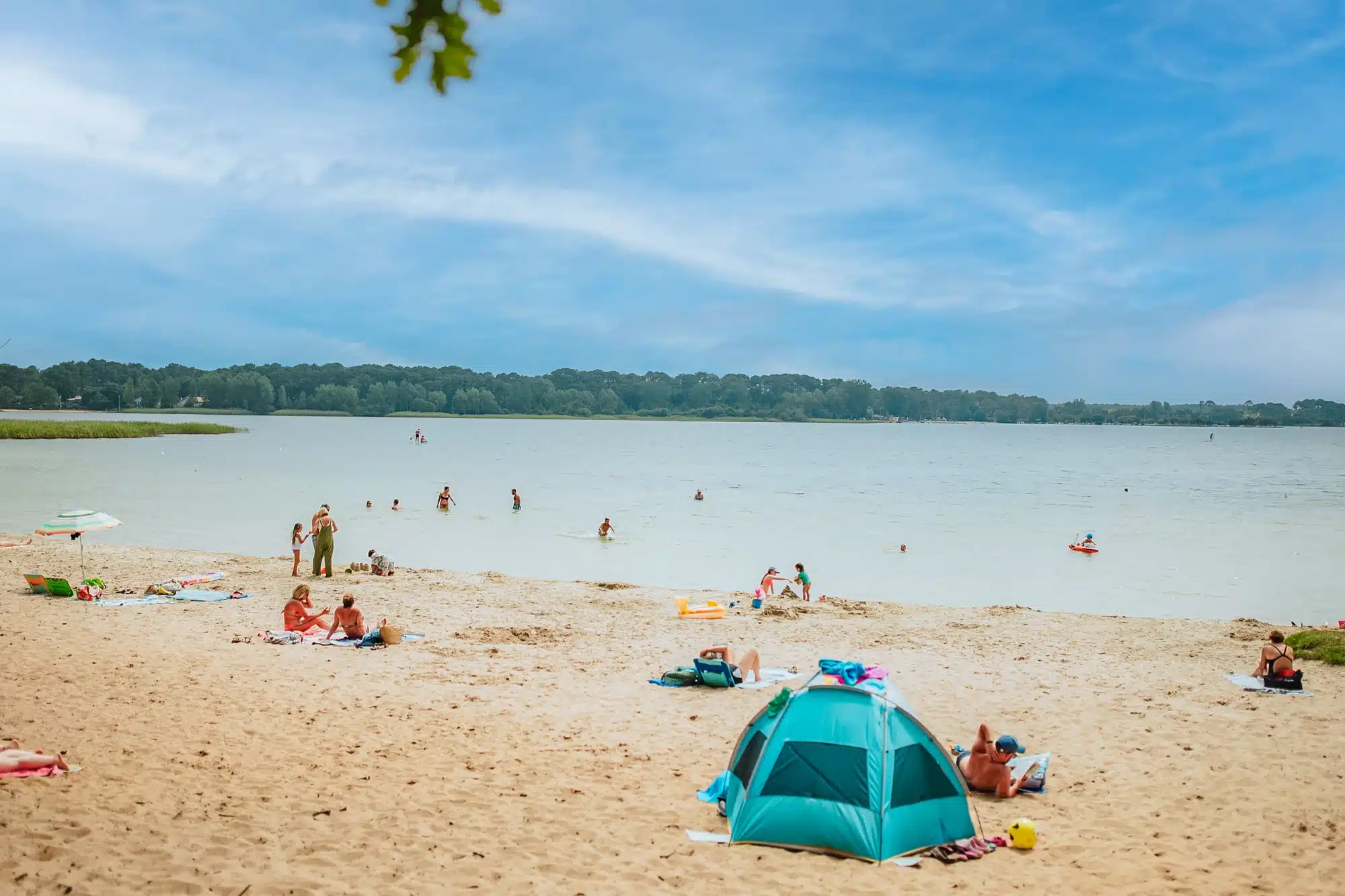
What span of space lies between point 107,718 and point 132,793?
256 centimetres

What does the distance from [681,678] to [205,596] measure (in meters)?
10.6

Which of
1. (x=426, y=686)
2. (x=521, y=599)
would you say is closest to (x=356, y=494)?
(x=521, y=599)

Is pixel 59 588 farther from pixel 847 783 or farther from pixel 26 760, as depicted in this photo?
pixel 847 783

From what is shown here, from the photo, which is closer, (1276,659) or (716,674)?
(716,674)

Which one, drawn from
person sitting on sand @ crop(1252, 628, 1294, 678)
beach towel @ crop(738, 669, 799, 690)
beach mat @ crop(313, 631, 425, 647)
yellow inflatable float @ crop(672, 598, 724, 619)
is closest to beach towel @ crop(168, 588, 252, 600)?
beach mat @ crop(313, 631, 425, 647)

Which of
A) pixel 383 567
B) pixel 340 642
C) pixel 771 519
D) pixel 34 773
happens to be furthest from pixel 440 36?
pixel 771 519

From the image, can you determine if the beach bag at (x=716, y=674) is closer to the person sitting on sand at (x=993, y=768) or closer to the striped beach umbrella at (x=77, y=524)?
the person sitting on sand at (x=993, y=768)

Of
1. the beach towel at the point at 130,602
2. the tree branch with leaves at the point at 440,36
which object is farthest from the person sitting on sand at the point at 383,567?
the tree branch with leaves at the point at 440,36

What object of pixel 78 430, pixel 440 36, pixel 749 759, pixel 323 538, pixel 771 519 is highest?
pixel 440 36

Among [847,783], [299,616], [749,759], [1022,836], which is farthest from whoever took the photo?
[299,616]

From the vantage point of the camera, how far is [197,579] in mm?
20031

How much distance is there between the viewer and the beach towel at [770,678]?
516 inches

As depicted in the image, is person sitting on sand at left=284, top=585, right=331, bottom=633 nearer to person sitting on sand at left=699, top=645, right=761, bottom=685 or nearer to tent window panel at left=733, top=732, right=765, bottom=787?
person sitting on sand at left=699, top=645, right=761, bottom=685

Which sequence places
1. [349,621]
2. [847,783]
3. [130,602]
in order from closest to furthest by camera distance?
1. [847,783]
2. [349,621]
3. [130,602]
